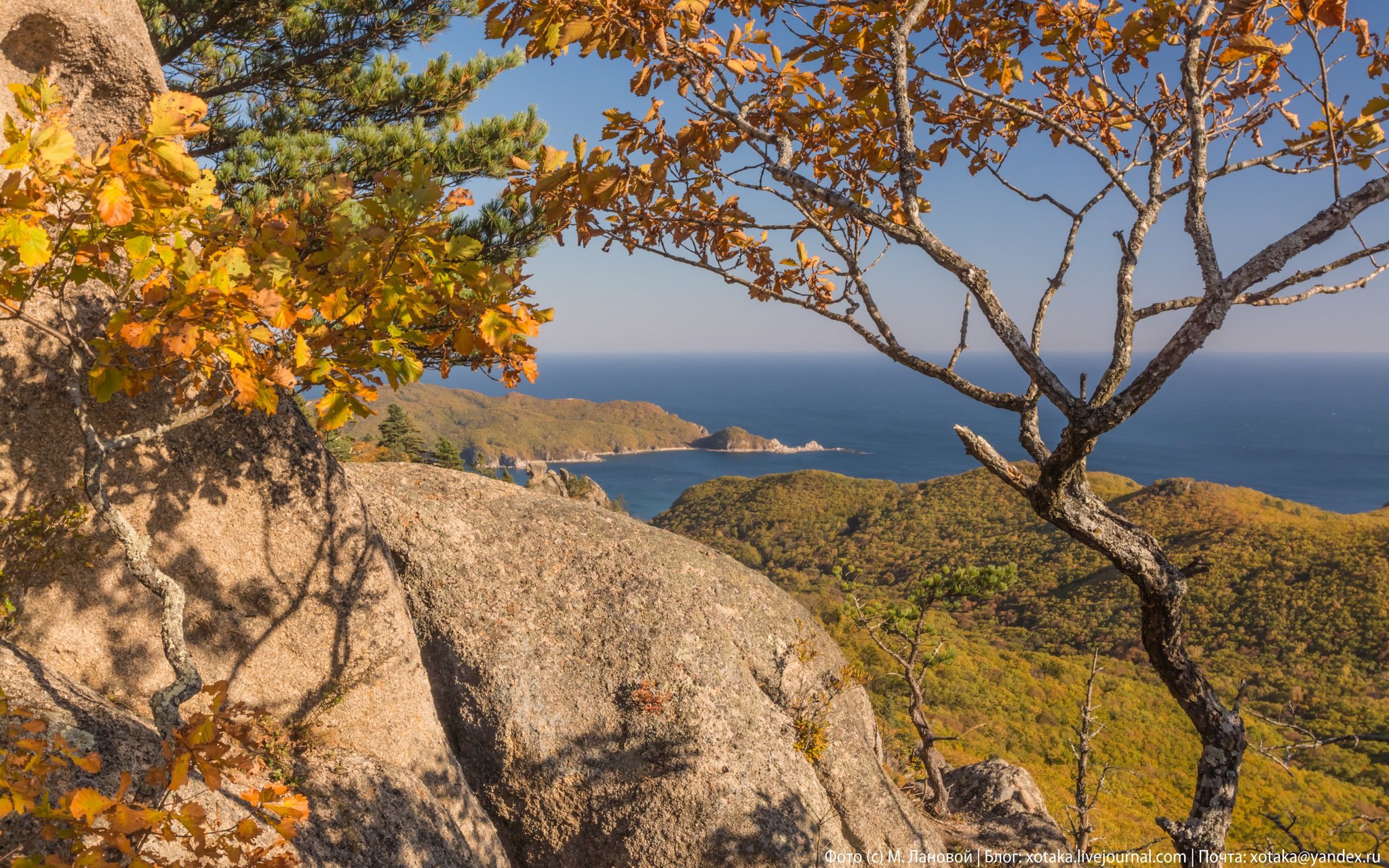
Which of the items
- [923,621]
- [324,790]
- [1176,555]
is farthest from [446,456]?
[1176,555]

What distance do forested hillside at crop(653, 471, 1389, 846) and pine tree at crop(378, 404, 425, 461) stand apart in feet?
82.6

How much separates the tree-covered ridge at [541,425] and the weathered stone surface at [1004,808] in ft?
432

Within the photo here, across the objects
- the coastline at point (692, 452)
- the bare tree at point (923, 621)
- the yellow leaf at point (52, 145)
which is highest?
the yellow leaf at point (52, 145)

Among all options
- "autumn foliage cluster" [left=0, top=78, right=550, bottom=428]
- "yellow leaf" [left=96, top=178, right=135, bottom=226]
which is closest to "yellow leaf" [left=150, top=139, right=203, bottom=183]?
"autumn foliage cluster" [left=0, top=78, right=550, bottom=428]

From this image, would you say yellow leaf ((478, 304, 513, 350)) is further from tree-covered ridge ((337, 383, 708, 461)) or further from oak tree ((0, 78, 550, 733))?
tree-covered ridge ((337, 383, 708, 461))

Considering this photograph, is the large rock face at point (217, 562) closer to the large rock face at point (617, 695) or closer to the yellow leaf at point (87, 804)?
the large rock face at point (617, 695)

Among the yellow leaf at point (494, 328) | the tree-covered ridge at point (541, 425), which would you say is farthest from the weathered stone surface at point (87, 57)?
the tree-covered ridge at point (541, 425)

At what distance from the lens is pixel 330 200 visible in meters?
3.23

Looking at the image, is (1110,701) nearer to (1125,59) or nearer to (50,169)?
(1125,59)

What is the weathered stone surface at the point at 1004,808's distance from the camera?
9742mm

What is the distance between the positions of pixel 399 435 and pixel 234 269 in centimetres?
4299

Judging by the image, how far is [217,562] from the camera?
498 centimetres

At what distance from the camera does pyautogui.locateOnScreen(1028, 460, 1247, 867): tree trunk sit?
11.8 ft

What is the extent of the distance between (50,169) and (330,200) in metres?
1.15
